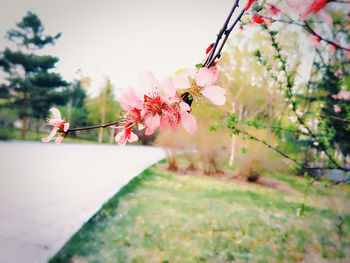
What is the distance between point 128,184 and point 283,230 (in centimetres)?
411

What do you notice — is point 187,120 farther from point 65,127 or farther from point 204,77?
point 65,127

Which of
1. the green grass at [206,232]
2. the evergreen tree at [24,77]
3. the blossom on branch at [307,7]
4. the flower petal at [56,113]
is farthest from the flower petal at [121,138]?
the evergreen tree at [24,77]

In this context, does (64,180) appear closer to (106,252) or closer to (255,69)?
(106,252)

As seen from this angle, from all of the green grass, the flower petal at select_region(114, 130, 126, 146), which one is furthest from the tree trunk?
the flower petal at select_region(114, 130, 126, 146)

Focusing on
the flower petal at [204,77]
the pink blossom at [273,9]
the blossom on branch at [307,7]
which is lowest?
the flower petal at [204,77]

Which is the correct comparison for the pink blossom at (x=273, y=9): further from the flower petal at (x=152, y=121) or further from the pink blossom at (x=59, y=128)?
the pink blossom at (x=59, y=128)

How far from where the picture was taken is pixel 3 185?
480 cm

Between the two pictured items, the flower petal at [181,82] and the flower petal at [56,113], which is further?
the flower petal at [56,113]

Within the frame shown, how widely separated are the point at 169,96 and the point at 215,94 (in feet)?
Answer: 0.44

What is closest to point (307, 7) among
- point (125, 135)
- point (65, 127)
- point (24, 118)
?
point (125, 135)

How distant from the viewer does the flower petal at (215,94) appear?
1.81ft

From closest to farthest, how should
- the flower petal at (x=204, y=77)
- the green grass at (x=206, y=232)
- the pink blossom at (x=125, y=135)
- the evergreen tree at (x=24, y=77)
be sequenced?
the flower petal at (x=204, y=77)
the pink blossom at (x=125, y=135)
the green grass at (x=206, y=232)
the evergreen tree at (x=24, y=77)

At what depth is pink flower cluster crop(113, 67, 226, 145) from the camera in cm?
53

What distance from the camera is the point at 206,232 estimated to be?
11.0 feet
